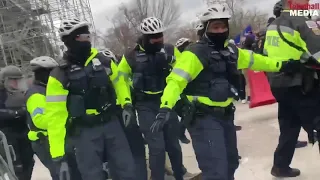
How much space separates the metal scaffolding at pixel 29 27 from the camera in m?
22.5

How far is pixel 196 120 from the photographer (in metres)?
3.94

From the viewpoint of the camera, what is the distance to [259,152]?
6.07 metres

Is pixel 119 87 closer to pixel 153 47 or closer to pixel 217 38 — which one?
pixel 153 47

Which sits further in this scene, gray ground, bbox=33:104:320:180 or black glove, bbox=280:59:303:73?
gray ground, bbox=33:104:320:180

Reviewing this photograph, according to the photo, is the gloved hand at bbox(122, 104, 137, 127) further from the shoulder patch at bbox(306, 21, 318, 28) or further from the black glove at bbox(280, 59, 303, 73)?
the shoulder patch at bbox(306, 21, 318, 28)

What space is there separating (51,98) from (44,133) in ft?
3.86

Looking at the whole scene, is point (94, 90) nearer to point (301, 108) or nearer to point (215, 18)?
point (215, 18)

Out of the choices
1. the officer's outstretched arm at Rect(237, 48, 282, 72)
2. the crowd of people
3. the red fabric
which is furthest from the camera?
the red fabric

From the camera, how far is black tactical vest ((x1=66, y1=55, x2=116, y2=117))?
3.94 m

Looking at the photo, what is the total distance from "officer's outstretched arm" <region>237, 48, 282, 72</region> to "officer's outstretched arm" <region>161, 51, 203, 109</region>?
19.8 inches

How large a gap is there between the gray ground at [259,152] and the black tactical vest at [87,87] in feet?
6.89

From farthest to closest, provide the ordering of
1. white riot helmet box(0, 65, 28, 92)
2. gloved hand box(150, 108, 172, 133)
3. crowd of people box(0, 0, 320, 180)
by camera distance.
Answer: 1. white riot helmet box(0, 65, 28, 92)
2. crowd of people box(0, 0, 320, 180)
3. gloved hand box(150, 108, 172, 133)

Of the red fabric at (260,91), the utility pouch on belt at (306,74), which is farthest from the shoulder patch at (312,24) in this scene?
the red fabric at (260,91)

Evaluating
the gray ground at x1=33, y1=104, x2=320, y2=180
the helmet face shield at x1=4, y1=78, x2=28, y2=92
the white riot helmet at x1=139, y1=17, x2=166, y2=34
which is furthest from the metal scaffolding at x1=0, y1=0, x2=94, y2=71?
the white riot helmet at x1=139, y1=17, x2=166, y2=34
